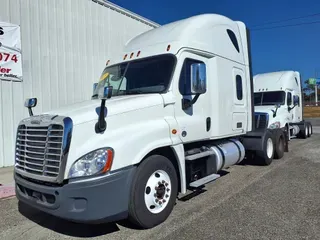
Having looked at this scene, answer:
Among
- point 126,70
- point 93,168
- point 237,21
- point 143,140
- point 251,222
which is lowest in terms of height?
point 251,222

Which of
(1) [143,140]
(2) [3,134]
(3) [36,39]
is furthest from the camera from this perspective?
(3) [36,39]

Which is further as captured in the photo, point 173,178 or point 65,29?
point 65,29

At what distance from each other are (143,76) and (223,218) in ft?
8.59

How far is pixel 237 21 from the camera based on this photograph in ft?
24.7

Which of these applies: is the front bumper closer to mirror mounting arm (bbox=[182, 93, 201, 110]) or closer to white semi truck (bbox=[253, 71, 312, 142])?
mirror mounting arm (bbox=[182, 93, 201, 110])

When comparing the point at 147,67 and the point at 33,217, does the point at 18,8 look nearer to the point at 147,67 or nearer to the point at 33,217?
the point at 147,67

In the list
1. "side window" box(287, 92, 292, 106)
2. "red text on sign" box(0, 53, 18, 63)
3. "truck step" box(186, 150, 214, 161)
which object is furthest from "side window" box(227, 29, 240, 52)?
"side window" box(287, 92, 292, 106)

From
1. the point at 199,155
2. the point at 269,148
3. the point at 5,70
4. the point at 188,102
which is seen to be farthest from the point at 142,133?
the point at 5,70

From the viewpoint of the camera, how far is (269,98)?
1253 cm

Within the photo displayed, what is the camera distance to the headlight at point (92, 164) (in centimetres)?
362

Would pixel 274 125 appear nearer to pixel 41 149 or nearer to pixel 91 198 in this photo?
pixel 91 198

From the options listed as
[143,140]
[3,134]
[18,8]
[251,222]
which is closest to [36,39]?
[18,8]

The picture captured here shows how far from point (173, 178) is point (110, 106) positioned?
4.77 feet

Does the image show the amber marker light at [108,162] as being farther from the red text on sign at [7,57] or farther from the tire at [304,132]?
the tire at [304,132]
